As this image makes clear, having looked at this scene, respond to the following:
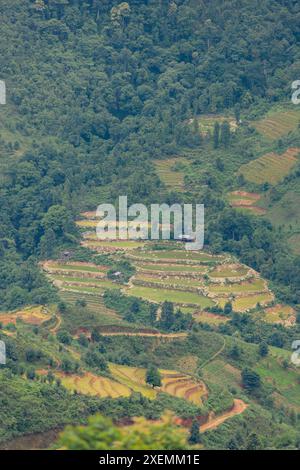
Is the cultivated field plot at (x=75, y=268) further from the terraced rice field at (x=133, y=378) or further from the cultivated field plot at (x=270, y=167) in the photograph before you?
the terraced rice field at (x=133, y=378)

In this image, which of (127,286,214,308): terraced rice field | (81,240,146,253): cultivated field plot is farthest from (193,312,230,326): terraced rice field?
(81,240,146,253): cultivated field plot

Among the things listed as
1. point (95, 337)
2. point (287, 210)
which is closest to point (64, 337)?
point (95, 337)

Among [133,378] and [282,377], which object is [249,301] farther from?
[133,378]

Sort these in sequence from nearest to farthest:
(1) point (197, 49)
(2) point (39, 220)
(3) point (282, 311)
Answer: (3) point (282, 311) < (2) point (39, 220) < (1) point (197, 49)

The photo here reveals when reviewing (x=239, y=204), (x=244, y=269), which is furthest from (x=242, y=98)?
(x=244, y=269)

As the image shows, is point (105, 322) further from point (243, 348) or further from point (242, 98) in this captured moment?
point (242, 98)

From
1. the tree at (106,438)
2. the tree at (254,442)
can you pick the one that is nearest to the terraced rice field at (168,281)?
the tree at (254,442)
